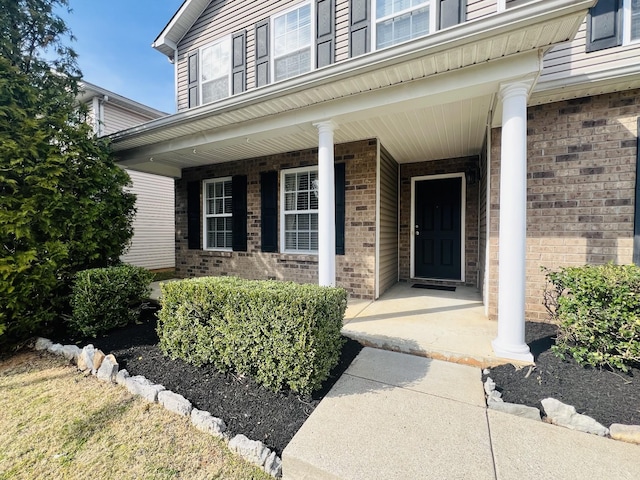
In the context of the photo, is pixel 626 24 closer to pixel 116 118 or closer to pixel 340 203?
pixel 340 203

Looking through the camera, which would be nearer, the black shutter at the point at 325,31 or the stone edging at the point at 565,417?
the stone edging at the point at 565,417

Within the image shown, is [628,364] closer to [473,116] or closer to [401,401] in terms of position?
[401,401]

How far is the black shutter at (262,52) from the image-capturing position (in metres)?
5.39

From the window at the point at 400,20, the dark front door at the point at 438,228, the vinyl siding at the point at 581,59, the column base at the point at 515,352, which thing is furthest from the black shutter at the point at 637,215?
the window at the point at 400,20

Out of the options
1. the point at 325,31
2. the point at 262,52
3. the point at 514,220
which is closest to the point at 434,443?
the point at 514,220

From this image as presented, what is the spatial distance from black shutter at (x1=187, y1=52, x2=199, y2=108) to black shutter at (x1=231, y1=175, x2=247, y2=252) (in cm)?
204

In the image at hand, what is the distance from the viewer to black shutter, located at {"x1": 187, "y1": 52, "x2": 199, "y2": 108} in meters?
6.26

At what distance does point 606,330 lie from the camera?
2.27 meters

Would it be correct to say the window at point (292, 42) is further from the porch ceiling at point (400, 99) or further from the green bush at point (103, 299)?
the green bush at point (103, 299)

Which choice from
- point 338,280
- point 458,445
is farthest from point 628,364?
point 338,280

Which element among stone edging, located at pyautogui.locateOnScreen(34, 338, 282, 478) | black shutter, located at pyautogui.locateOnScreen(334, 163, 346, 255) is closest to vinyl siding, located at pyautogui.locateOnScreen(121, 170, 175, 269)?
stone edging, located at pyautogui.locateOnScreen(34, 338, 282, 478)

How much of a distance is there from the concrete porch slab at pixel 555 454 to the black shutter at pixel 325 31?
523 centimetres

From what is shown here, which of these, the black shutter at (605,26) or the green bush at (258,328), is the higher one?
the black shutter at (605,26)

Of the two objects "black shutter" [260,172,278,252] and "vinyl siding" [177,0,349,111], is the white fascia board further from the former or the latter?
"vinyl siding" [177,0,349,111]
